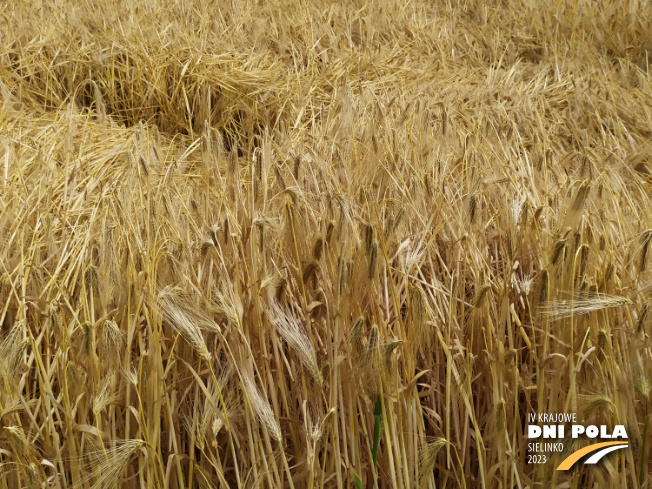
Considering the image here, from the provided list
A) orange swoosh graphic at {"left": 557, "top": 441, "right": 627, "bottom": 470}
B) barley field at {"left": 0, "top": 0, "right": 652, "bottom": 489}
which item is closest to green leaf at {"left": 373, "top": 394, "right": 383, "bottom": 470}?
barley field at {"left": 0, "top": 0, "right": 652, "bottom": 489}

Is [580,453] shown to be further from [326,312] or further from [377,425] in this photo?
[326,312]

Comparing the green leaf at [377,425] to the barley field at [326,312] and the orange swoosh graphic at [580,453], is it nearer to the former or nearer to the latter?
the barley field at [326,312]

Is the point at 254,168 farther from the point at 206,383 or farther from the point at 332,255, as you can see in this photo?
the point at 206,383

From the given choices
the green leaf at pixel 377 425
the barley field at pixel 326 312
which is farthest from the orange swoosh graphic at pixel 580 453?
the green leaf at pixel 377 425

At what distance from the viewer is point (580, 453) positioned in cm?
79

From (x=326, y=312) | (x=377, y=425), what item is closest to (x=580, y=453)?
(x=377, y=425)

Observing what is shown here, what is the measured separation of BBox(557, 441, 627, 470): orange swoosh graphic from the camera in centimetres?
78

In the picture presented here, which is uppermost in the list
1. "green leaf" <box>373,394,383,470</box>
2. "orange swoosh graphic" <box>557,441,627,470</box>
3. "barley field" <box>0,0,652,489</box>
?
"barley field" <box>0,0,652,489</box>

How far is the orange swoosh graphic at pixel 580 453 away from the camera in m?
0.78

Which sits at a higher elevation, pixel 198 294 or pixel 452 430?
pixel 198 294

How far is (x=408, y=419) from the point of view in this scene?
79 centimetres

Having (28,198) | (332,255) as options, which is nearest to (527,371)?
(332,255)

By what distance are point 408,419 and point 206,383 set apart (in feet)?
1.01

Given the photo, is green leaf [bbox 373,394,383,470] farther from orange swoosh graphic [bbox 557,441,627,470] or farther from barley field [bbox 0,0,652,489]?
orange swoosh graphic [bbox 557,441,627,470]
